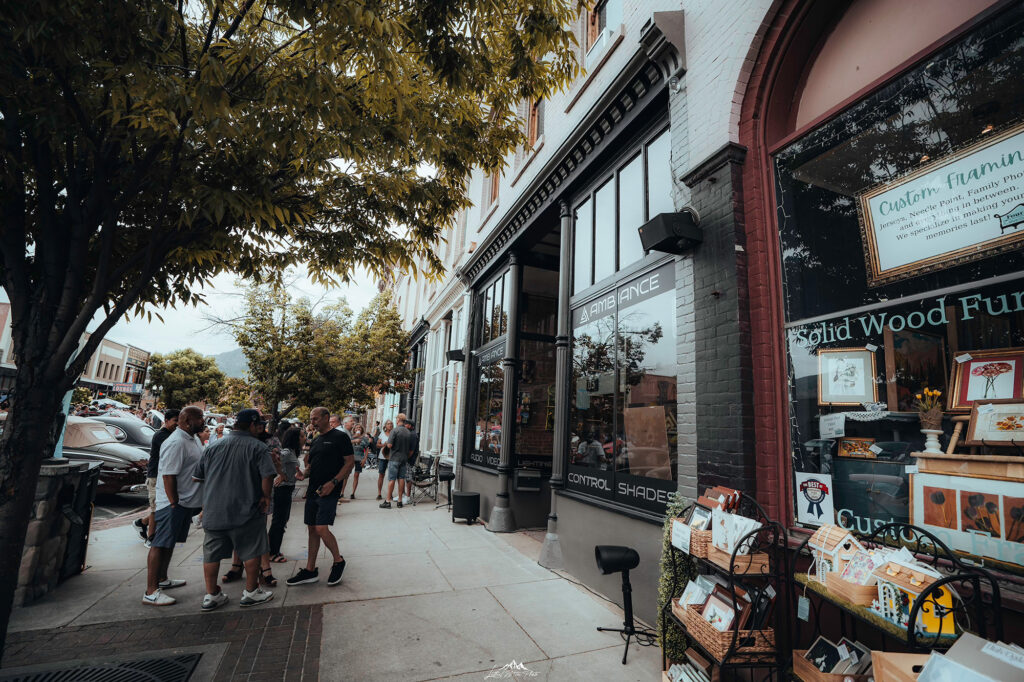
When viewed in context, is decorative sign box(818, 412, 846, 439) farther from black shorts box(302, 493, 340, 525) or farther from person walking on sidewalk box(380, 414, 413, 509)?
person walking on sidewalk box(380, 414, 413, 509)

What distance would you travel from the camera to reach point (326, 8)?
3.26 metres

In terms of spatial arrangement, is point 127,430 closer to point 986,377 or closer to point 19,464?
point 19,464

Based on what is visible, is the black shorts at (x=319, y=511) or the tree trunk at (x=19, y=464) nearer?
the tree trunk at (x=19, y=464)

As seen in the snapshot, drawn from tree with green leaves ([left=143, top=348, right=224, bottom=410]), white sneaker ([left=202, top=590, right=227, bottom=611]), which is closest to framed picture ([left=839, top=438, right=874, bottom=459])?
white sneaker ([left=202, top=590, right=227, bottom=611])

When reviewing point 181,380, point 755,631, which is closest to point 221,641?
point 755,631

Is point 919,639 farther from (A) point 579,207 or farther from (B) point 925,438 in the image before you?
(A) point 579,207

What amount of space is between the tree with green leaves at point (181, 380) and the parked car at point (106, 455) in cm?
3859

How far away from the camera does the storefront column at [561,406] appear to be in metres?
6.52

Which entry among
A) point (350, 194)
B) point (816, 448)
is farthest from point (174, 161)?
point (816, 448)

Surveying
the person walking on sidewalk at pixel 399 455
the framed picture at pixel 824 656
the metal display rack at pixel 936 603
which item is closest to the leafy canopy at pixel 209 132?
the metal display rack at pixel 936 603

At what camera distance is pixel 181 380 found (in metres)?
45.9

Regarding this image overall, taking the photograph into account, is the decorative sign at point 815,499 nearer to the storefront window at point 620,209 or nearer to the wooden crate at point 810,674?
the wooden crate at point 810,674

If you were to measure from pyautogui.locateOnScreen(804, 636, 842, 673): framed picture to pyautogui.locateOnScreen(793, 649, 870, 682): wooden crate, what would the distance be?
0.09 feet

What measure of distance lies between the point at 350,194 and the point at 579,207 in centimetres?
364
